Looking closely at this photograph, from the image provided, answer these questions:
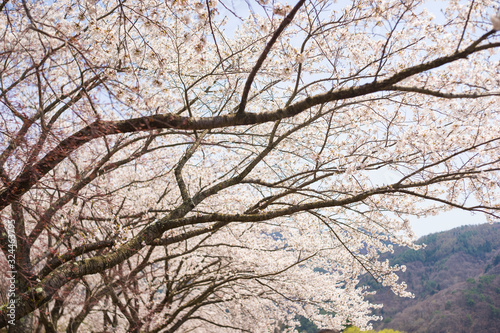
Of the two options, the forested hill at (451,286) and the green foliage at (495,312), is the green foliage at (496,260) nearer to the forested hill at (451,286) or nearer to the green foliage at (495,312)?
the forested hill at (451,286)

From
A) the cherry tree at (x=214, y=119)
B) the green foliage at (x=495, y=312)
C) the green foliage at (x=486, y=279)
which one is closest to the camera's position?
the cherry tree at (x=214, y=119)

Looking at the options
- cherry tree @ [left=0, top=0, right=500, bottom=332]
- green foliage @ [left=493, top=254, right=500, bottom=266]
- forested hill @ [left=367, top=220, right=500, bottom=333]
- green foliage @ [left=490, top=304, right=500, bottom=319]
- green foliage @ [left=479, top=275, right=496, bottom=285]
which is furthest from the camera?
green foliage @ [left=493, top=254, right=500, bottom=266]

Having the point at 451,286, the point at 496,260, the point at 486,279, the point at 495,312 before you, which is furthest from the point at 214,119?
the point at 496,260

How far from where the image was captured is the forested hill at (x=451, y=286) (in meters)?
31.7

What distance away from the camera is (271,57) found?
5.24 metres

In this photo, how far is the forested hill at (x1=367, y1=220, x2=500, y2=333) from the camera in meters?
31.7

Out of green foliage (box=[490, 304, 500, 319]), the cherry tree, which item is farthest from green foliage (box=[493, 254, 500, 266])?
the cherry tree

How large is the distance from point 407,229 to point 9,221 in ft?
16.7

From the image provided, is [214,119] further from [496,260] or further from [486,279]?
[496,260]

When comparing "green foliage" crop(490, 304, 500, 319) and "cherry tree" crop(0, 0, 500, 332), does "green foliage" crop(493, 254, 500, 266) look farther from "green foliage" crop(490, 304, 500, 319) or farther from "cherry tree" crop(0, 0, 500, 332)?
"cherry tree" crop(0, 0, 500, 332)

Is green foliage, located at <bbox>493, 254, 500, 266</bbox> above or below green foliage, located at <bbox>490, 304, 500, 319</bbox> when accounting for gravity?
above

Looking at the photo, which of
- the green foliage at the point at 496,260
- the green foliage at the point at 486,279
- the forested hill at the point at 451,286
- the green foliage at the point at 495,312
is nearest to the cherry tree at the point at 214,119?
the forested hill at the point at 451,286

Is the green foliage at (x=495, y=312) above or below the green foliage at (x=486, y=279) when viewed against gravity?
below

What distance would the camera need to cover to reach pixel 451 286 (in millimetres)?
37219
